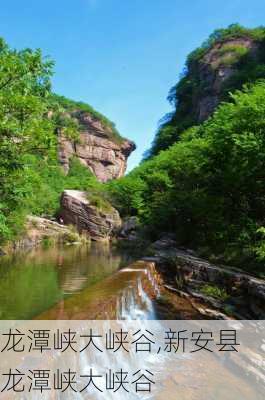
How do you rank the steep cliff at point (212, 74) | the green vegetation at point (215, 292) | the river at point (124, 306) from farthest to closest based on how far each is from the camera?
the steep cliff at point (212, 74), the green vegetation at point (215, 292), the river at point (124, 306)

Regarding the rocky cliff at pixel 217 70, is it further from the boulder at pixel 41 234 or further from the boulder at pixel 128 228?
the boulder at pixel 41 234

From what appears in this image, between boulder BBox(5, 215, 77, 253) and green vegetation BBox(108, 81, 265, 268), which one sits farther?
boulder BBox(5, 215, 77, 253)

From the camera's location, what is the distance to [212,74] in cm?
5719

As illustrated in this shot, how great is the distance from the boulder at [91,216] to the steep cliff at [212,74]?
18977 mm

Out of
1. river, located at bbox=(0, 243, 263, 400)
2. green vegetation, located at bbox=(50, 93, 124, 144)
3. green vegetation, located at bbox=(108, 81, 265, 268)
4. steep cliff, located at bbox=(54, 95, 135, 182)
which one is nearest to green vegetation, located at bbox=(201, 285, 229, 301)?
river, located at bbox=(0, 243, 263, 400)

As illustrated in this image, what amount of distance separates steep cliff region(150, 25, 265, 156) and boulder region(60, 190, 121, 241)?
1898cm

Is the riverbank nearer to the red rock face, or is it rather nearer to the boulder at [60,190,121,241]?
the boulder at [60,190,121,241]

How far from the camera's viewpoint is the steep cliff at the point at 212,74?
171ft

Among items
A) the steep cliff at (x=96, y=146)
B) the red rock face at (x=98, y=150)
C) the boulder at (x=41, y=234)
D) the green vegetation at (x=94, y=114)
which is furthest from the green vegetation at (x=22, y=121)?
the green vegetation at (x=94, y=114)

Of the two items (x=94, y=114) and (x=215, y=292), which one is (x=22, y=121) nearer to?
(x=215, y=292)

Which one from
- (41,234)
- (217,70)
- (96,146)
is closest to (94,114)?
(96,146)

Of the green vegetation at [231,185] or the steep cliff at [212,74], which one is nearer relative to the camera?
the green vegetation at [231,185]

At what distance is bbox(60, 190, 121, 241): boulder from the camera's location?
44844 millimetres

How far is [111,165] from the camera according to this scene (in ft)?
293
